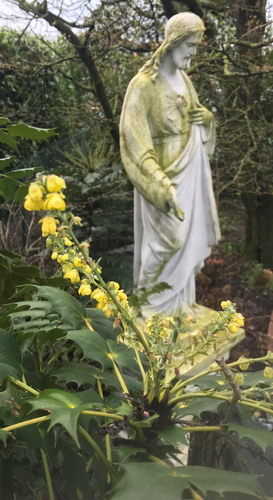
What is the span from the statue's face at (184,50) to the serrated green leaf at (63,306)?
241cm

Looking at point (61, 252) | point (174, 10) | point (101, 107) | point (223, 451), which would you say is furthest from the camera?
point (101, 107)

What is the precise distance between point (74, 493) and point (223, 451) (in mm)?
190

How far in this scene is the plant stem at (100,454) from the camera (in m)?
0.50

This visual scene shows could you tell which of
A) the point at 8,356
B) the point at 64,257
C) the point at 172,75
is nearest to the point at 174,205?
the point at 172,75

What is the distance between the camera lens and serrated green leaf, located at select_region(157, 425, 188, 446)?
1.74 ft

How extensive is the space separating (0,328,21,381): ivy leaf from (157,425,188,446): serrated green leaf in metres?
0.22

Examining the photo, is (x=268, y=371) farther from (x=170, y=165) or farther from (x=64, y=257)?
(x=170, y=165)

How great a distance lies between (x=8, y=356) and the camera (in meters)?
0.65

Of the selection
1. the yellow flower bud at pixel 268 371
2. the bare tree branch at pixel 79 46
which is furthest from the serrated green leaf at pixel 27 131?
the bare tree branch at pixel 79 46

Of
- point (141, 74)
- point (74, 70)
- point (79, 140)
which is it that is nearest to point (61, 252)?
point (141, 74)

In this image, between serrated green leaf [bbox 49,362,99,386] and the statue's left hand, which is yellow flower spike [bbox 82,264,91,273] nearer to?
serrated green leaf [bbox 49,362,99,386]

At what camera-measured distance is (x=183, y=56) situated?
9.11 ft

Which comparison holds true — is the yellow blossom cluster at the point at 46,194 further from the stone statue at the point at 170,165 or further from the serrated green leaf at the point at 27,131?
the stone statue at the point at 170,165

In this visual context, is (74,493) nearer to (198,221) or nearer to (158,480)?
(158,480)
